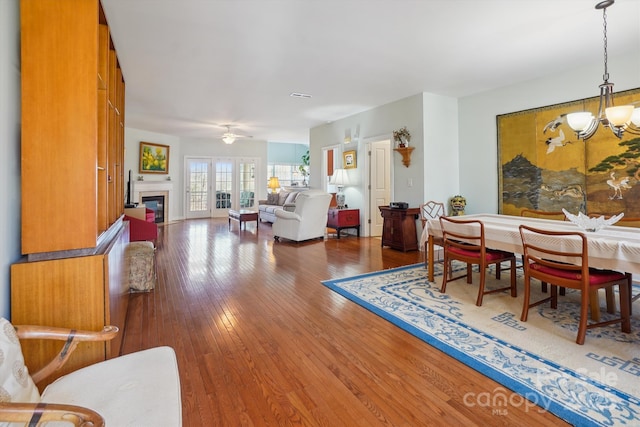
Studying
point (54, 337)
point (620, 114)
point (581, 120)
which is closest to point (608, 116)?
point (620, 114)

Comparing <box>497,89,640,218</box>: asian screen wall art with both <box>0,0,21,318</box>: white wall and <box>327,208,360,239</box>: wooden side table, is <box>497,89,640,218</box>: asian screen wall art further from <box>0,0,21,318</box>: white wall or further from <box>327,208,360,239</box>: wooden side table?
<box>0,0,21,318</box>: white wall

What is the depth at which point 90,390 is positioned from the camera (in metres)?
1.20

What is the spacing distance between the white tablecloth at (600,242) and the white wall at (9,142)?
3357mm

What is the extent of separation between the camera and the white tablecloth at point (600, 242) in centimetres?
210

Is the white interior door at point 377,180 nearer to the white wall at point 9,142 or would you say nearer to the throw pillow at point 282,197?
the throw pillow at point 282,197

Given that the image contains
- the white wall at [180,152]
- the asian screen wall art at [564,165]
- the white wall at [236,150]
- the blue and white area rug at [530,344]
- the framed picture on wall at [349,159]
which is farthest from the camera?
the white wall at [236,150]

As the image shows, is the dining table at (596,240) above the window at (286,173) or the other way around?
the other way around

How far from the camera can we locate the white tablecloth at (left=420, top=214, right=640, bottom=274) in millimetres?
2098

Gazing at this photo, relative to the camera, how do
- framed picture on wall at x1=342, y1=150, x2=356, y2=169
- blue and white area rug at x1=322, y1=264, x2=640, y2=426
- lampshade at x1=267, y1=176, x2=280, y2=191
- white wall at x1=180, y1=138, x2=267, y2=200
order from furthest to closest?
lampshade at x1=267, y1=176, x2=280, y2=191, white wall at x1=180, y1=138, x2=267, y2=200, framed picture on wall at x1=342, y1=150, x2=356, y2=169, blue and white area rug at x1=322, y1=264, x2=640, y2=426

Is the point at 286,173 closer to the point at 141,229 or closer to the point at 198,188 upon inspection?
→ the point at 198,188

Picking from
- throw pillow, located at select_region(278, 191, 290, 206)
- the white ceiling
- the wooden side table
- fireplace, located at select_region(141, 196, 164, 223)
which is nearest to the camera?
the white ceiling

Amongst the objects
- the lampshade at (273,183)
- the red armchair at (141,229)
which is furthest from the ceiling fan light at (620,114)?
the lampshade at (273,183)

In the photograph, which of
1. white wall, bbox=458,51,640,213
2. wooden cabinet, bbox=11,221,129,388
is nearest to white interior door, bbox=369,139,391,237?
white wall, bbox=458,51,640,213

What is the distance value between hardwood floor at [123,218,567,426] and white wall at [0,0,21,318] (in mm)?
1051
